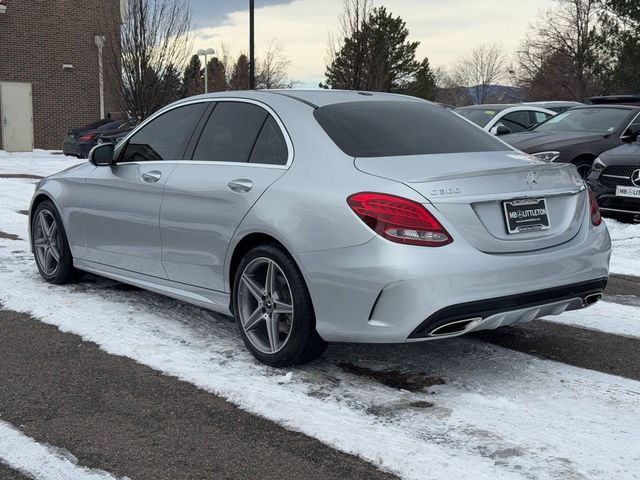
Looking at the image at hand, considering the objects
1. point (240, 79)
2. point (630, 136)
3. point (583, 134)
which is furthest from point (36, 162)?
point (240, 79)

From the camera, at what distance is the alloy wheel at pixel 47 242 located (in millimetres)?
6762

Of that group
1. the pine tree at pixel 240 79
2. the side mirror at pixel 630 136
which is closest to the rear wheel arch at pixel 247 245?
the side mirror at pixel 630 136

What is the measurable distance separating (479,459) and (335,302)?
3.68 feet

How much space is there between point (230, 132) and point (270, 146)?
48 centimetres

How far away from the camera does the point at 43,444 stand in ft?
11.9

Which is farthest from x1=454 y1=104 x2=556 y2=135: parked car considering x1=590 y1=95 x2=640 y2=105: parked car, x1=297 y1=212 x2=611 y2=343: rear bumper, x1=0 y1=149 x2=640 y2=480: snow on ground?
x1=297 y1=212 x2=611 y2=343: rear bumper

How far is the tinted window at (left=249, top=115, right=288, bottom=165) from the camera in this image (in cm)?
469

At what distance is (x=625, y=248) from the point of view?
8969mm

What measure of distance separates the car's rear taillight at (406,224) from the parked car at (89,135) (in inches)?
821

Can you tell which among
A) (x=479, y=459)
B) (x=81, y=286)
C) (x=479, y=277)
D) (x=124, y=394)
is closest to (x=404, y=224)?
(x=479, y=277)

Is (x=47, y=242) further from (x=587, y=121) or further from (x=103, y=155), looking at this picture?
(x=587, y=121)

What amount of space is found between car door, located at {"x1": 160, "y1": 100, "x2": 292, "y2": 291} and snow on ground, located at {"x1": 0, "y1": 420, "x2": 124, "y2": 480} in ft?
5.30

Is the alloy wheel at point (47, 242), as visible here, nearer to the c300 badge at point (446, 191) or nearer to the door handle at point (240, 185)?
the door handle at point (240, 185)

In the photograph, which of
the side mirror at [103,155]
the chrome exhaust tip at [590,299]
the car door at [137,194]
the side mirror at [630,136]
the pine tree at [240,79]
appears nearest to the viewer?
the chrome exhaust tip at [590,299]
